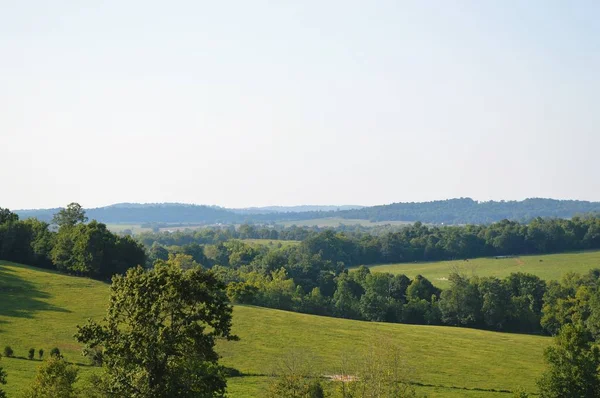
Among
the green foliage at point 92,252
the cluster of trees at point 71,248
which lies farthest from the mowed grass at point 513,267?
the cluster of trees at point 71,248

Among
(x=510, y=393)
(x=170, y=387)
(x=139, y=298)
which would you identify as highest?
(x=139, y=298)

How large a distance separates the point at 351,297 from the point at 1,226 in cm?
6642

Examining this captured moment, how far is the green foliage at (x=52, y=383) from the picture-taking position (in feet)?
143

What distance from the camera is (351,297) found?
452 ft

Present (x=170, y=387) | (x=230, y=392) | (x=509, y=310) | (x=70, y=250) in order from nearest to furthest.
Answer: (x=170, y=387)
(x=230, y=392)
(x=70, y=250)
(x=509, y=310)

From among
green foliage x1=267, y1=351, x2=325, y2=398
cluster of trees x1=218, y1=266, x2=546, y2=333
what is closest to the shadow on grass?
cluster of trees x1=218, y1=266, x2=546, y2=333

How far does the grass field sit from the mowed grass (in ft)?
A: 199

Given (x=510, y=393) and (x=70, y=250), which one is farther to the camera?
(x=70, y=250)

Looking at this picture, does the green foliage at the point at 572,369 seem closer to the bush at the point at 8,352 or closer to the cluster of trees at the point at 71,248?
the bush at the point at 8,352

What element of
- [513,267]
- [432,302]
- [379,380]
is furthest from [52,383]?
[513,267]

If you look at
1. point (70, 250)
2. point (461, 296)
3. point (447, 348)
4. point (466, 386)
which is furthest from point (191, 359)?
point (461, 296)

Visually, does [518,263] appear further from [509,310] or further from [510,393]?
[510,393]

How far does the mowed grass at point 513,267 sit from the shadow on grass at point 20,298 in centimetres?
9238

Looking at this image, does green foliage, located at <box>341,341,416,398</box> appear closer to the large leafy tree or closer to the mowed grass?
the large leafy tree
